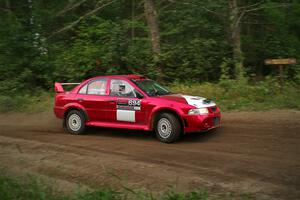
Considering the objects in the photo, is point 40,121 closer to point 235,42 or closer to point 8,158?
point 8,158

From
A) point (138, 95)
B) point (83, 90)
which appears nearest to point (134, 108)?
point (138, 95)

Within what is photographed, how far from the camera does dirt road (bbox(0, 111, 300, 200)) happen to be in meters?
6.62

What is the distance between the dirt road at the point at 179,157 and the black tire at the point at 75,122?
0.27 m

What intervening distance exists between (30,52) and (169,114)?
443 inches

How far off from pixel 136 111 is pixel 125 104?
370mm

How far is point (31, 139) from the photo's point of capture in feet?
34.8

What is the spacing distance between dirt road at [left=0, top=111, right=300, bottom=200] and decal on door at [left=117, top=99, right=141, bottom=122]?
1.80 ft

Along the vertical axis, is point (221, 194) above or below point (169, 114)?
below

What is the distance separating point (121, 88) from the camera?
10.4 m

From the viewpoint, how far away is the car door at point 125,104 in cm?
995

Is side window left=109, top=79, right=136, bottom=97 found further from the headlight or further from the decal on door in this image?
the headlight

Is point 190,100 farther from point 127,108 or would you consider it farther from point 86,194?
point 86,194

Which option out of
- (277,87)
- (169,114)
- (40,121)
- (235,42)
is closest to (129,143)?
(169,114)

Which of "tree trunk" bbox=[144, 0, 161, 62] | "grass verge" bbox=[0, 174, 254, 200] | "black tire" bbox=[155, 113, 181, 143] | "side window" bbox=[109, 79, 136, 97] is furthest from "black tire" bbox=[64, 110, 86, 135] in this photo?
A: "tree trunk" bbox=[144, 0, 161, 62]
